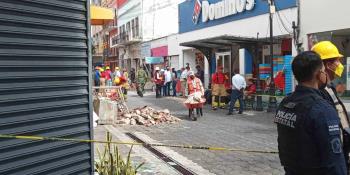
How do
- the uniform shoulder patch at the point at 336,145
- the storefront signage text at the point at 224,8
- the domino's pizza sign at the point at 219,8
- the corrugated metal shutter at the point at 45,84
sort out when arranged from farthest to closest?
the domino's pizza sign at the point at 219,8 → the storefront signage text at the point at 224,8 → the corrugated metal shutter at the point at 45,84 → the uniform shoulder patch at the point at 336,145

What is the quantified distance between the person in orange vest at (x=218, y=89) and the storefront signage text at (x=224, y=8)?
4.22 meters

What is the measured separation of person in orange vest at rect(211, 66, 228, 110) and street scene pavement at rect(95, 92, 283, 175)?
59 centimetres

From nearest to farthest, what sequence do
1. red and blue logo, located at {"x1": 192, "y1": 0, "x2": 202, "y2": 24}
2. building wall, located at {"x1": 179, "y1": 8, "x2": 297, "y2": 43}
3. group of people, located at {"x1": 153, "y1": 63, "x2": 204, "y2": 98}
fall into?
building wall, located at {"x1": 179, "y1": 8, "x2": 297, "y2": 43} → group of people, located at {"x1": 153, "y1": 63, "x2": 204, "y2": 98} → red and blue logo, located at {"x1": 192, "y1": 0, "x2": 202, "y2": 24}

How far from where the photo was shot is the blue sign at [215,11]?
65.9 feet

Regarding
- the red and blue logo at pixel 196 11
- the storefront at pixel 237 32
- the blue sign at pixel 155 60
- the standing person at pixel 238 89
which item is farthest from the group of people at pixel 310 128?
the blue sign at pixel 155 60


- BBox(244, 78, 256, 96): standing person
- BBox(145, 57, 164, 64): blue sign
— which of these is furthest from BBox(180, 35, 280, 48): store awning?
BBox(145, 57, 164, 64): blue sign

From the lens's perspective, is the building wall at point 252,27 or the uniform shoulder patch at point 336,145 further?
the building wall at point 252,27

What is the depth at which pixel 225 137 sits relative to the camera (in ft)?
37.0

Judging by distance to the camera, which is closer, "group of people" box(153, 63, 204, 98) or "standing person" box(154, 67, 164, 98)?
"standing person" box(154, 67, 164, 98)

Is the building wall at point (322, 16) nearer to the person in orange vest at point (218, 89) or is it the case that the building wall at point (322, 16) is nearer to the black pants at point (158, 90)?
the person in orange vest at point (218, 89)

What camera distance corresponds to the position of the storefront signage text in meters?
21.5

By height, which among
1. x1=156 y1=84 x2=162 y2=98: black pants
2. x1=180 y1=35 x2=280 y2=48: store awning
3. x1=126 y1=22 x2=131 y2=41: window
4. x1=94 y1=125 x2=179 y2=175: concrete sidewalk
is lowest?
x1=94 y1=125 x2=179 y2=175: concrete sidewalk

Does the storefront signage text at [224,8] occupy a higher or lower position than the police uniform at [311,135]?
higher

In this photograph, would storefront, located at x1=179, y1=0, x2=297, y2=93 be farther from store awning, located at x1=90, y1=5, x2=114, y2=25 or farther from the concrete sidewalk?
the concrete sidewalk
